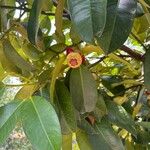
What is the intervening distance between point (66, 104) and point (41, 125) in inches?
5.5

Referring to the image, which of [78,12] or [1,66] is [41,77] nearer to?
[1,66]

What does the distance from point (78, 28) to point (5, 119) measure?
0.51ft

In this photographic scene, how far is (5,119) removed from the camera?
A: 0.51m

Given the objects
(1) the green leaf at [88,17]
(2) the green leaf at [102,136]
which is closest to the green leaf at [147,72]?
(2) the green leaf at [102,136]

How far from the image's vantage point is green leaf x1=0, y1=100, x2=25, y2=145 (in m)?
0.50

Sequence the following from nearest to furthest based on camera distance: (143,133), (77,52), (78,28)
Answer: (78,28)
(77,52)
(143,133)

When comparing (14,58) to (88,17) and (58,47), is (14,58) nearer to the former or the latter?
(58,47)

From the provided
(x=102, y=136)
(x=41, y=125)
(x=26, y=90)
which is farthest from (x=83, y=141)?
(x=41, y=125)

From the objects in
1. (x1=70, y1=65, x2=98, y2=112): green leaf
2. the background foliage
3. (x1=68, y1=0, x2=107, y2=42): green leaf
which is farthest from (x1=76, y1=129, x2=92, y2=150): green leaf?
(x1=68, y1=0, x2=107, y2=42): green leaf

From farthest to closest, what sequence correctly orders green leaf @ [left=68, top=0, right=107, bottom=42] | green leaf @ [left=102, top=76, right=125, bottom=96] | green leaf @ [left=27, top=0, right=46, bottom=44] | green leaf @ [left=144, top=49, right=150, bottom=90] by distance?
1. green leaf @ [left=102, top=76, right=125, bottom=96]
2. green leaf @ [left=144, top=49, right=150, bottom=90]
3. green leaf @ [left=27, top=0, right=46, bottom=44]
4. green leaf @ [left=68, top=0, right=107, bottom=42]

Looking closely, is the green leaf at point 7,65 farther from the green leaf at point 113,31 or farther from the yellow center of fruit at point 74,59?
the green leaf at point 113,31

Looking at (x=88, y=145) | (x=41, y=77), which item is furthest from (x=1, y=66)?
(x=88, y=145)

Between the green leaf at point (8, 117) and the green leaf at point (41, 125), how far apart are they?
0.01 metres

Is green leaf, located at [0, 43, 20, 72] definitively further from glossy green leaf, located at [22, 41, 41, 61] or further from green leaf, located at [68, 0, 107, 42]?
green leaf, located at [68, 0, 107, 42]
